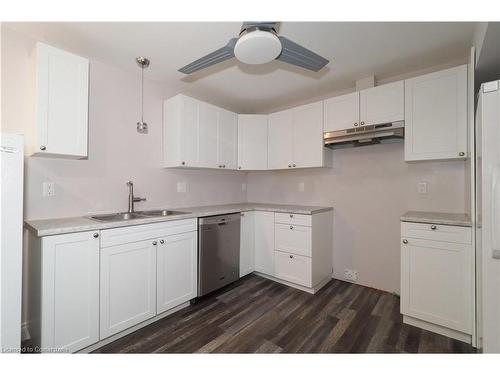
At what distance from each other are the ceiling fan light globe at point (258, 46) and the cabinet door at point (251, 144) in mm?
1657

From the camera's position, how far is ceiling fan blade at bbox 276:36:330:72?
144 cm


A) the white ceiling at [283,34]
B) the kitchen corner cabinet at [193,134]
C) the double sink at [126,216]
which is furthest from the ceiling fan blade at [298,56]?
the double sink at [126,216]

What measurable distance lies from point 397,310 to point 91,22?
3.55 metres

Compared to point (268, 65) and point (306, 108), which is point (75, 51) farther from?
point (306, 108)

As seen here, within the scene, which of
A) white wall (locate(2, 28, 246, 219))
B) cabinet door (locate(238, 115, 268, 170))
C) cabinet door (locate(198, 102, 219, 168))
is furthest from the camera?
cabinet door (locate(238, 115, 268, 170))

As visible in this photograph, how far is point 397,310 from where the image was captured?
2.12 metres

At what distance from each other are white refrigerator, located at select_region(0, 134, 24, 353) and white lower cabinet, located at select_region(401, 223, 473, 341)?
2.73 metres

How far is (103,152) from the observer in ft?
7.17

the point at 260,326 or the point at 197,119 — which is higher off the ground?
Result: the point at 197,119

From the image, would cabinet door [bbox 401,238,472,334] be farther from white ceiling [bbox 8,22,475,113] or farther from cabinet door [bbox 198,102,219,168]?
cabinet door [bbox 198,102,219,168]

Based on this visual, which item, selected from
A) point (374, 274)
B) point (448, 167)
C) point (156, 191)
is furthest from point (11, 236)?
point (448, 167)

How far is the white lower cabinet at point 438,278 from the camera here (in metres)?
1.68

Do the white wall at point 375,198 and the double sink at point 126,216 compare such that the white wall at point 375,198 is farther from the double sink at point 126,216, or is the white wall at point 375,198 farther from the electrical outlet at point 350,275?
the double sink at point 126,216

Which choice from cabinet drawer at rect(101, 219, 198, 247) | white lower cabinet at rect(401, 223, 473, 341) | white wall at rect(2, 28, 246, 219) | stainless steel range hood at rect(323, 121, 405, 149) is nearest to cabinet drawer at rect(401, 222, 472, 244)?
white lower cabinet at rect(401, 223, 473, 341)
